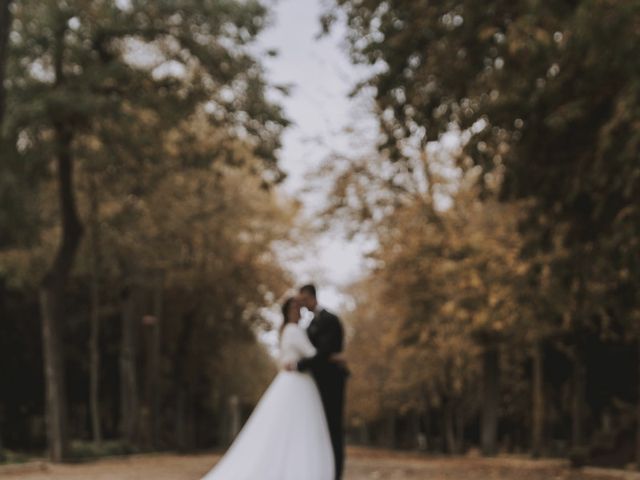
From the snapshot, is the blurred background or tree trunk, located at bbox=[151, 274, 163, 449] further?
tree trunk, located at bbox=[151, 274, 163, 449]

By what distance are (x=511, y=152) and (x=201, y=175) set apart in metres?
18.9

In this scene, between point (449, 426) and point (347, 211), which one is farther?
point (449, 426)

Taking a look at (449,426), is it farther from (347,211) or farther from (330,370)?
(330,370)

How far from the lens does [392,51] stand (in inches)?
539

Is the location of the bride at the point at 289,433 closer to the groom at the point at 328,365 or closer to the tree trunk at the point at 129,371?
the groom at the point at 328,365

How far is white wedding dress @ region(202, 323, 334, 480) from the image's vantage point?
10414mm

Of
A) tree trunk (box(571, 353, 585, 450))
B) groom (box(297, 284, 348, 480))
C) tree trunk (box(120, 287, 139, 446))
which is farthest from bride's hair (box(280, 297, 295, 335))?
tree trunk (box(120, 287, 139, 446))

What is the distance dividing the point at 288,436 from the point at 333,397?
0.65 metres

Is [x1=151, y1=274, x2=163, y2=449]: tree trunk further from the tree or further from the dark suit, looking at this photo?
the dark suit

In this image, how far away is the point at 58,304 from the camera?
27750 millimetres

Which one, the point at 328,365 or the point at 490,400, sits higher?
the point at 328,365

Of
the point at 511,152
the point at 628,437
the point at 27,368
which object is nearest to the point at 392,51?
the point at 511,152

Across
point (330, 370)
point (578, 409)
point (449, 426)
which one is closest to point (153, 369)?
point (578, 409)

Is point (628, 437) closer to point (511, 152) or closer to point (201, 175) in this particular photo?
point (201, 175)
